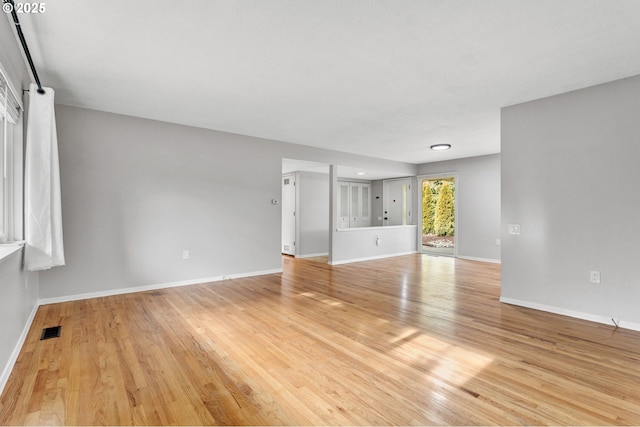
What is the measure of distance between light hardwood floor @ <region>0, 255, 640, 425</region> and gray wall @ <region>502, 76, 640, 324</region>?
13.6 inches

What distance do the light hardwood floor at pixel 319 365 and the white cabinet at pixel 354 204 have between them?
18.7ft

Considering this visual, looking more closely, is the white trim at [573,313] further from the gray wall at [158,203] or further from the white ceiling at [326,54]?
the gray wall at [158,203]

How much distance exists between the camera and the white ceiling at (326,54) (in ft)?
7.01

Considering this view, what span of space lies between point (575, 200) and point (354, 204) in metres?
6.76

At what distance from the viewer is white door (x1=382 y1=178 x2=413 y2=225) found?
938 cm

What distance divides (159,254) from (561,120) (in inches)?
218

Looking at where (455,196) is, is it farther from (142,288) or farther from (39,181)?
(39,181)

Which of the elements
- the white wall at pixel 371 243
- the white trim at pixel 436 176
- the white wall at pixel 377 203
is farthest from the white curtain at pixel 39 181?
the white wall at pixel 377 203

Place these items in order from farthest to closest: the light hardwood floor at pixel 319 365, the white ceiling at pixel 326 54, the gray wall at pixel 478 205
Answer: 1. the gray wall at pixel 478 205
2. the white ceiling at pixel 326 54
3. the light hardwood floor at pixel 319 365

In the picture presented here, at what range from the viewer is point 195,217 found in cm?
496

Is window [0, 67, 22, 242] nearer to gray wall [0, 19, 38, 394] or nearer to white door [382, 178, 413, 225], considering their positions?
gray wall [0, 19, 38, 394]

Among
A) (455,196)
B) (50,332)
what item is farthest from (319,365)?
(455,196)

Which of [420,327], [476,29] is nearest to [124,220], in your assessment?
[420,327]

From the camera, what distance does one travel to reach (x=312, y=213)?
8.16m
